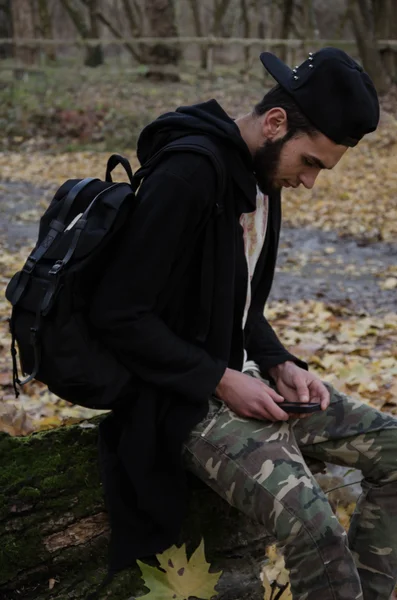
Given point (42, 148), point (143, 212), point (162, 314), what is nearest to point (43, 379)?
point (162, 314)

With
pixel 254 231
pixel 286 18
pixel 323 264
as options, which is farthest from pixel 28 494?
pixel 286 18

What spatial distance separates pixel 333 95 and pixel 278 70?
0.64 ft

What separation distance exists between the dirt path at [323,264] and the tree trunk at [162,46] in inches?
494

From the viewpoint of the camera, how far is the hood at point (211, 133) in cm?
224

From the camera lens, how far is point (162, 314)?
2301 millimetres

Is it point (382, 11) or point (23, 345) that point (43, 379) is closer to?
point (23, 345)

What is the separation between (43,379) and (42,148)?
1527 cm

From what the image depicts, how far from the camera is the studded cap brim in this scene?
2.25m

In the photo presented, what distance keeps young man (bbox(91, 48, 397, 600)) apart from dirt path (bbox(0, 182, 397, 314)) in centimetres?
426

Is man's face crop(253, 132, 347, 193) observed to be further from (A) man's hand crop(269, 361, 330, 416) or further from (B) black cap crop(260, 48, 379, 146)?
(A) man's hand crop(269, 361, 330, 416)

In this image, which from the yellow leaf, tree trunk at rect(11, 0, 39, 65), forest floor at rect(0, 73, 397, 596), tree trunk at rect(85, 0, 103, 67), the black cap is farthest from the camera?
tree trunk at rect(85, 0, 103, 67)

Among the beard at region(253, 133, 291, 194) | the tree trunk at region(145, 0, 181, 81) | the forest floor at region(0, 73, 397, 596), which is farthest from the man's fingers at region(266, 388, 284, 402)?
the tree trunk at region(145, 0, 181, 81)

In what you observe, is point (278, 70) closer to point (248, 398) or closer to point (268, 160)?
point (268, 160)

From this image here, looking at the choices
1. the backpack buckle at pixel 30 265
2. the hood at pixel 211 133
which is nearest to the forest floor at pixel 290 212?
the backpack buckle at pixel 30 265
